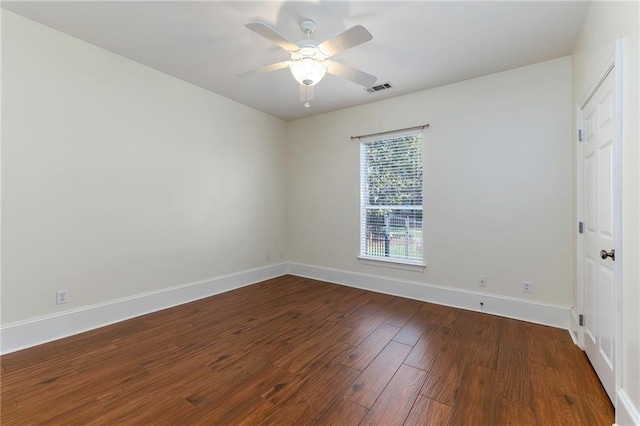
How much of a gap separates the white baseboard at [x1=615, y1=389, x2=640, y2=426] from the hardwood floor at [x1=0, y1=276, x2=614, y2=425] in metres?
0.15

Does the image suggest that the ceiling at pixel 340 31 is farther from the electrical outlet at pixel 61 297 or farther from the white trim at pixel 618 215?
the electrical outlet at pixel 61 297

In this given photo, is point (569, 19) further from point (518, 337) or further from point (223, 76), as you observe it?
point (223, 76)

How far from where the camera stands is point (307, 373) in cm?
207

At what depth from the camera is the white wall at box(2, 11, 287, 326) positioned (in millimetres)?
2396

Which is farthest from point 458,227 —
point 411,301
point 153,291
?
point 153,291

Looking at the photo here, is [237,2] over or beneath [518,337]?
over

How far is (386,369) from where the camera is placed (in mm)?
2127

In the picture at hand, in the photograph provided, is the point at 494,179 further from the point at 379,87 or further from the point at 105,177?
the point at 105,177

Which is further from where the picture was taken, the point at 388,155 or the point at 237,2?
the point at 388,155

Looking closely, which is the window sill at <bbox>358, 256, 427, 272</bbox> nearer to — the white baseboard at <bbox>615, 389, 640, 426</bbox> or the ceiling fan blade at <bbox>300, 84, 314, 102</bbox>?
the white baseboard at <bbox>615, 389, 640, 426</bbox>

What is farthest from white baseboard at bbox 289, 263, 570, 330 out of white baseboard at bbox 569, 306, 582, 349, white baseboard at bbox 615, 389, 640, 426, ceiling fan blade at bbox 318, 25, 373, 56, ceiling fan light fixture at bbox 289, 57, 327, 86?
ceiling fan blade at bbox 318, 25, 373, 56

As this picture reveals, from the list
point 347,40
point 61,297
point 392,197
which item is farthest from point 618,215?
point 61,297

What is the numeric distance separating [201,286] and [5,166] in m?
2.29

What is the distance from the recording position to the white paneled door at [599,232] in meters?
1.77
